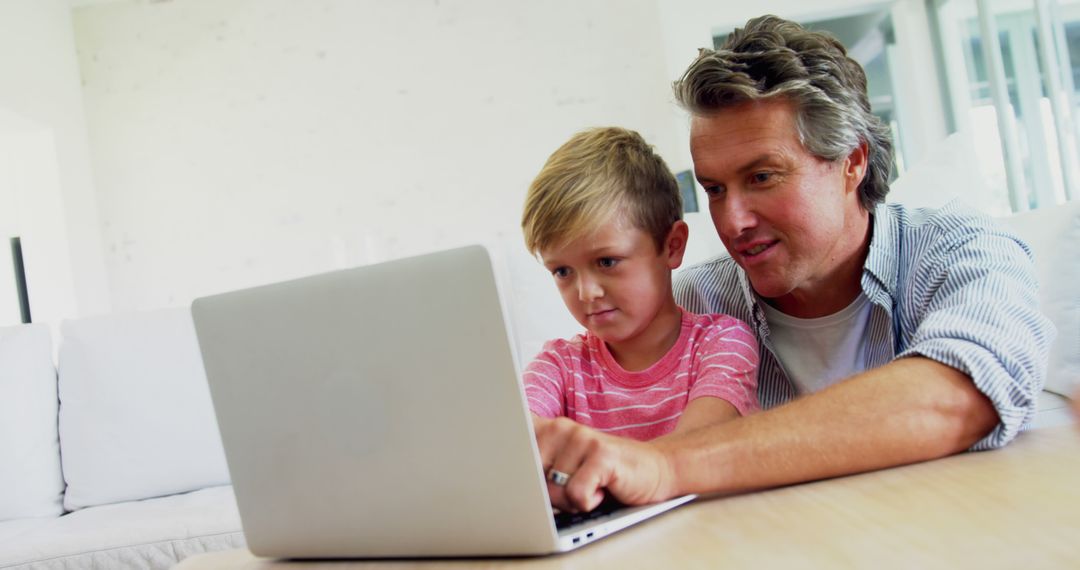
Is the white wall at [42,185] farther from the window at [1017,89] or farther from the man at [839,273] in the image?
the window at [1017,89]

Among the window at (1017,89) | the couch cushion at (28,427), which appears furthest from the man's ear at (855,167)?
the window at (1017,89)

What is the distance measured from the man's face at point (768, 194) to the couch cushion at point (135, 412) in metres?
A: 1.72

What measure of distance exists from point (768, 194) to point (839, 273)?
0.64 feet

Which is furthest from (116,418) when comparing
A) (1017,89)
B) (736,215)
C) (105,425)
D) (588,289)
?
(1017,89)

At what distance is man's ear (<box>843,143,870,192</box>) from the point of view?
1474 millimetres

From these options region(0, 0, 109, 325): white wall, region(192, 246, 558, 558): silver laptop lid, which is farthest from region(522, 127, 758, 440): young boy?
region(0, 0, 109, 325): white wall

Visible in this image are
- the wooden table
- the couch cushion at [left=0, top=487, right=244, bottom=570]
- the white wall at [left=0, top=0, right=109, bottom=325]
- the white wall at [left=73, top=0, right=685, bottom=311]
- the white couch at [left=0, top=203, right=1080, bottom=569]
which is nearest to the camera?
the wooden table

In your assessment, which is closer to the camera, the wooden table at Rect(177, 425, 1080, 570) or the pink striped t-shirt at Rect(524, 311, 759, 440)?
the wooden table at Rect(177, 425, 1080, 570)

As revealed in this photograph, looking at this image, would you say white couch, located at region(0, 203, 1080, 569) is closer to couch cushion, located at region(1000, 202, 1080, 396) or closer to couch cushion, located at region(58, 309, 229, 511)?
couch cushion, located at region(58, 309, 229, 511)

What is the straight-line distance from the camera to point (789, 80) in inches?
52.9

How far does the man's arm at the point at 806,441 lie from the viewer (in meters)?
0.76

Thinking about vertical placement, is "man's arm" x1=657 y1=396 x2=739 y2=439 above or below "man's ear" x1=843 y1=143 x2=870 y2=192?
below

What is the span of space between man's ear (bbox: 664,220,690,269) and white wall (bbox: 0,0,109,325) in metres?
3.78

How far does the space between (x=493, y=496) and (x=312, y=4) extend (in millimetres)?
4653
